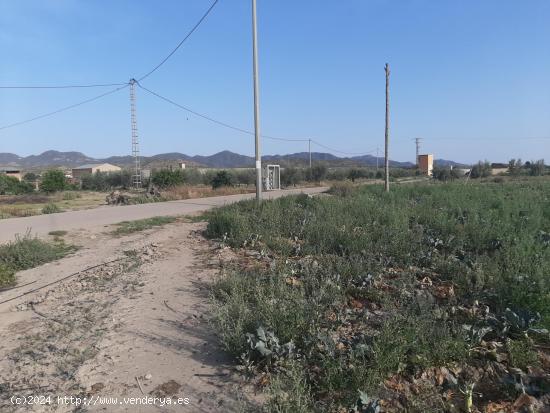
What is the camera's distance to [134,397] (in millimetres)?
3748

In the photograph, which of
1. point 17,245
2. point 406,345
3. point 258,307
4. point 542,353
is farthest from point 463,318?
point 17,245

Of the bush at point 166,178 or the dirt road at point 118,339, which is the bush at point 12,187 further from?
the dirt road at point 118,339

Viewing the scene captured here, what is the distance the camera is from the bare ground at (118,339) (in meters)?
3.85

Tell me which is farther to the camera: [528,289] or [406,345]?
[528,289]

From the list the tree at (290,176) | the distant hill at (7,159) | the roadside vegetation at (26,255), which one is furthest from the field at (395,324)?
the distant hill at (7,159)

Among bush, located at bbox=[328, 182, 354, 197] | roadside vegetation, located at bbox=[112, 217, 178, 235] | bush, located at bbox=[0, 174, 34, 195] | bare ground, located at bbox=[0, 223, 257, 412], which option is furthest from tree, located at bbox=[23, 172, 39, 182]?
bare ground, located at bbox=[0, 223, 257, 412]

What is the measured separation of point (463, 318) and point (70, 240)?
10.3 metres

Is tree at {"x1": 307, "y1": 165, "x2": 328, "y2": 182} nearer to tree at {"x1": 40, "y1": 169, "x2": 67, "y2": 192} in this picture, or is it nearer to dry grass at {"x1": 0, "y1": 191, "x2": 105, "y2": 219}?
tree at {"x1": 40, "y1": 169, "x2": 67, "y2": 192}

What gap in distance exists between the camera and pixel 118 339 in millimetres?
4906

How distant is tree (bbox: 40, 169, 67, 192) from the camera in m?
49.3

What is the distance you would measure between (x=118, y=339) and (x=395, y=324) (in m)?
2.88

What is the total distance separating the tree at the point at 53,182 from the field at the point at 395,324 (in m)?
47.7

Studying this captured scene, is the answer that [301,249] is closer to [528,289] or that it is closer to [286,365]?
[528,289]

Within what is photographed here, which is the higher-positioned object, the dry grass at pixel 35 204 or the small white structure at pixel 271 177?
the small white structure at pixel 271 177
